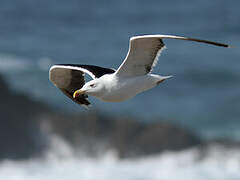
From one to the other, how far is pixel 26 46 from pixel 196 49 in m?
8.61

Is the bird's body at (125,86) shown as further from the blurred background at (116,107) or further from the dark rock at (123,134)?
the dark rock at (123,134)

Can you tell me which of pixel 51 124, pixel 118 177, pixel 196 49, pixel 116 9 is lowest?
pixel 118 177

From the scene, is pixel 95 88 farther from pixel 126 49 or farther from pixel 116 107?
pixel 126 49

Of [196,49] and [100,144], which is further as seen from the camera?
[196,49]

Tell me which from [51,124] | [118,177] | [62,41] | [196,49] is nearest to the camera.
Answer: [118,177]

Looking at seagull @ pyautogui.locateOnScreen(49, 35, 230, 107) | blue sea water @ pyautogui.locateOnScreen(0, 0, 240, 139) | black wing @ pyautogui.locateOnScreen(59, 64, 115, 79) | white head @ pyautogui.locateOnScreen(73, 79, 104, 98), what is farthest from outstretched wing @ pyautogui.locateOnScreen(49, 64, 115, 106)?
blue sea water @ pyautogui.locateOnScreen(0, 0, 240, 139)

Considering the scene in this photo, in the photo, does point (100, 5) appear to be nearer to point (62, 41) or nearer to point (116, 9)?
point (116, 9)

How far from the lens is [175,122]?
30.7m

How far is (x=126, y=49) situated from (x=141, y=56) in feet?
79.8

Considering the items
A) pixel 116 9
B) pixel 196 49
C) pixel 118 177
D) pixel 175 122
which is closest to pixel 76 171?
pixel 118 177

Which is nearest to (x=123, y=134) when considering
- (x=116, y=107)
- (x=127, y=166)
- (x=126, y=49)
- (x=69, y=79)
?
(x=116, y=107)

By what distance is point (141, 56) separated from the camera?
10.8 m

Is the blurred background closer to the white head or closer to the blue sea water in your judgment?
the blue sea water

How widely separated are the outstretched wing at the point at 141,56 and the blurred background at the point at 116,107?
53.1ft
